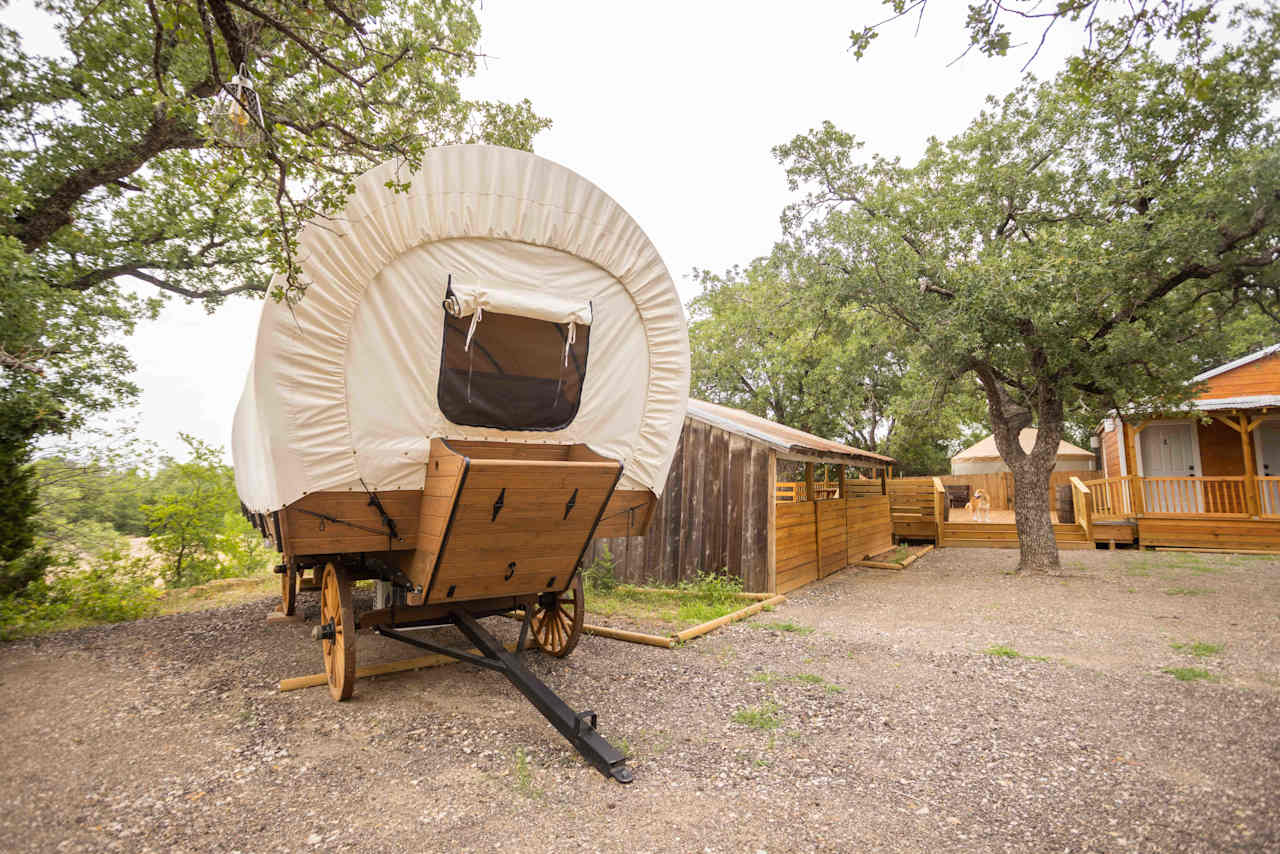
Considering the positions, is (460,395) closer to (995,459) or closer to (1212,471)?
(1212,471)

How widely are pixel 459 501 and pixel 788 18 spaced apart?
3285 mm

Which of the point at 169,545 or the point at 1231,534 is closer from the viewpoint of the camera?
the point at 169,545

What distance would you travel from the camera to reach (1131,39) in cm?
313

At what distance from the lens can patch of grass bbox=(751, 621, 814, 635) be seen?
21.0 ft

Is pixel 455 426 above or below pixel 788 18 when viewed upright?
below

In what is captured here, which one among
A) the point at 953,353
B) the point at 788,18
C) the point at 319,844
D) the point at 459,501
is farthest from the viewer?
the point at 953,353

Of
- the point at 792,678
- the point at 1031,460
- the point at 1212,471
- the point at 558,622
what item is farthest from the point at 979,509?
the point at 558,622

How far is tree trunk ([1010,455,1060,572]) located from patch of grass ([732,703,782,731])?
8.13m

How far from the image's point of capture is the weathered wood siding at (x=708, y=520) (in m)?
8.60

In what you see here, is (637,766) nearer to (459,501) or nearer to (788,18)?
(459,501)

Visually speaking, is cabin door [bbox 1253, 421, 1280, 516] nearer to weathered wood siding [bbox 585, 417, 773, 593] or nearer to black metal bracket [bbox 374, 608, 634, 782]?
weathered wood siding [bbox 585, 417, 773, 593]

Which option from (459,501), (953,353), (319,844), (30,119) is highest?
(30,119)

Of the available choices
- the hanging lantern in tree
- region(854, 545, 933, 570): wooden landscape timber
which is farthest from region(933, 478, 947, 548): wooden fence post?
the hanging lantern in tree

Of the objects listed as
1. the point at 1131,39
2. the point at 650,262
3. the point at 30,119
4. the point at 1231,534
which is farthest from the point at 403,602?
the point at 1231,534
